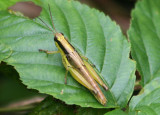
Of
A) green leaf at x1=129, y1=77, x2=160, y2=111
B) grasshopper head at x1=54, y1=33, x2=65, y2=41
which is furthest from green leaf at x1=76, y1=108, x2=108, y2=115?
grasshopper head at x1=54, y1=33, x2=65, y2=41

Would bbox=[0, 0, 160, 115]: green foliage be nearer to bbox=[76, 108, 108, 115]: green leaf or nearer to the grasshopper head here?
bbox=[76, 108, 108, 115]: green leaf

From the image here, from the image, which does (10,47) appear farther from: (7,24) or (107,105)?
(107,105)

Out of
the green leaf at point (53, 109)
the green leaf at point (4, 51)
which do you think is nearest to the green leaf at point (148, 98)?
the green leaf at point (53, 109)

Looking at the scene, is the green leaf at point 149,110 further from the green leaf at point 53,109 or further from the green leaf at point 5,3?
the green leaf at point 5,3

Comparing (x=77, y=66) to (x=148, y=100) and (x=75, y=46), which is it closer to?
(x=75, y=46)

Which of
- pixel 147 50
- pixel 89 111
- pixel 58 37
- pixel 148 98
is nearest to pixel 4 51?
pixel 58 37

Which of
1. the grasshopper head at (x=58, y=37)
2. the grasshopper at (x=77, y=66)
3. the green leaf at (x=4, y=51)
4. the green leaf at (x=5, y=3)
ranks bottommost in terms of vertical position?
the grasshopper at (x=77, y=66)

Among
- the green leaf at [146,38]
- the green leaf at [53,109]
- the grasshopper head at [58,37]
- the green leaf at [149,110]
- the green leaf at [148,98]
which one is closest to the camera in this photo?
the green leaf at [149,110]
